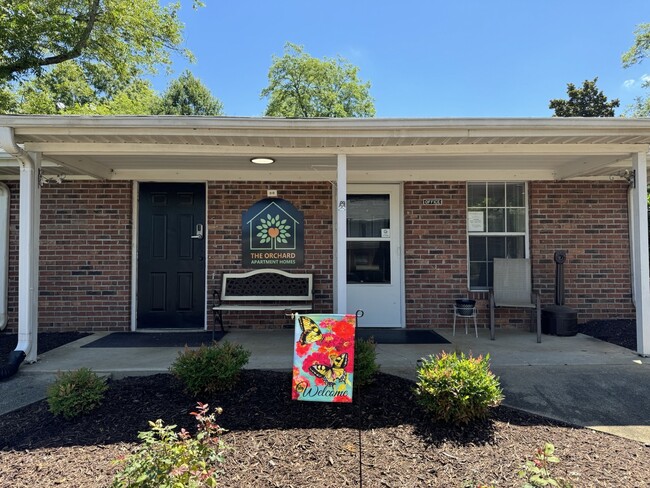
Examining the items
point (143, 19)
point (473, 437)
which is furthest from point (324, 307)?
point (143, 19)

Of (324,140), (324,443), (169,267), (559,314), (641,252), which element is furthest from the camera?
(169,267)

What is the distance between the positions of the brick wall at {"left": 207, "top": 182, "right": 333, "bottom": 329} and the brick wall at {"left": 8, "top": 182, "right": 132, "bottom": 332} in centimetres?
128

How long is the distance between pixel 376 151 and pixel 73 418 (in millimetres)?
3622

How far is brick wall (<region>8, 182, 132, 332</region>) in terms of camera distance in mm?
5836

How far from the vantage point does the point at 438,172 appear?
5887 millimetres

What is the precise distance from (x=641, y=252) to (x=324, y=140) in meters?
3.59

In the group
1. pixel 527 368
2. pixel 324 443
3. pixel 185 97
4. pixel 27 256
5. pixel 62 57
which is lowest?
pixel 324 443

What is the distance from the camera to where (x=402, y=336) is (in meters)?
5.35

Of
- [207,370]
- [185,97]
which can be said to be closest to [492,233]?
[207,370]

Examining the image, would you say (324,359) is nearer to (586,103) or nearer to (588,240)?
(588,240)

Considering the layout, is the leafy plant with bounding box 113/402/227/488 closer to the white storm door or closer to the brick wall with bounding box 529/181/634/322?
the white storm door

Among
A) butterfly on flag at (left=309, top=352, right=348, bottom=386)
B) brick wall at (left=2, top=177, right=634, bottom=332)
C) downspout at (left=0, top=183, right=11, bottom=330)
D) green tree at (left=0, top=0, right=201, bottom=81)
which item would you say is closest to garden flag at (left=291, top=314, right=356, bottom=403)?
butterfly on flag at (left=309, top=352, right=348, bottom=386)

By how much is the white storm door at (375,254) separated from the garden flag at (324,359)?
2811 millimetres

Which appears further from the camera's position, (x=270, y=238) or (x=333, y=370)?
(x=270, y=238)
